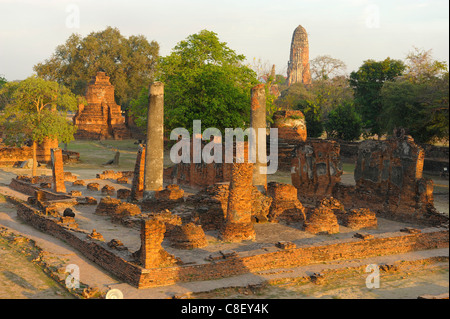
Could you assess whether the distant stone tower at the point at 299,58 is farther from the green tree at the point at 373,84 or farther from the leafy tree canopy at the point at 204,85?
the leafy tree canopy at the point at 204,85

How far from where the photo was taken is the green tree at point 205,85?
2528 centimetres

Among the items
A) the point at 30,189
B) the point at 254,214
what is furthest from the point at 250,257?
the point at 30,189

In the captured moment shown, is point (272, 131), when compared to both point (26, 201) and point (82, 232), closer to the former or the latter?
point (26, 201)

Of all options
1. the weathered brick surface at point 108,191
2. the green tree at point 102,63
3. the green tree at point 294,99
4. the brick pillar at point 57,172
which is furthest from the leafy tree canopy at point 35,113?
the green tree at point 102,63

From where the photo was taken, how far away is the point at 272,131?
104 ft

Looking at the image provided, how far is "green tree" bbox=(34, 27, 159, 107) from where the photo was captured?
184 ft

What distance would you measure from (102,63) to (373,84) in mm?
31435

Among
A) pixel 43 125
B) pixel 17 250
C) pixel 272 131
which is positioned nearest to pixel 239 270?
pixel 17 250

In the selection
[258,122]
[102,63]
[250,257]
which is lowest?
[250,257]

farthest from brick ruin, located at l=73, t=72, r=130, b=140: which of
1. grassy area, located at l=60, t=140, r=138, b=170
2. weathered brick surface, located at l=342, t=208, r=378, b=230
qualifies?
weathered brick surface, located at l=342, t=208, r=378, b=230

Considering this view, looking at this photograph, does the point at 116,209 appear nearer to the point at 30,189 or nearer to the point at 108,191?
the point at 108,191

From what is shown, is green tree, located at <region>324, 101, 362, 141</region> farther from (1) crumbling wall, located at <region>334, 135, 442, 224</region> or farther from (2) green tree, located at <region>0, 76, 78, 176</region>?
(2) green tree, located at <region>0, 76, 78, 176</region>

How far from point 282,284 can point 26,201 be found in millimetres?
12593

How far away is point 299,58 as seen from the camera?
94750 mm
